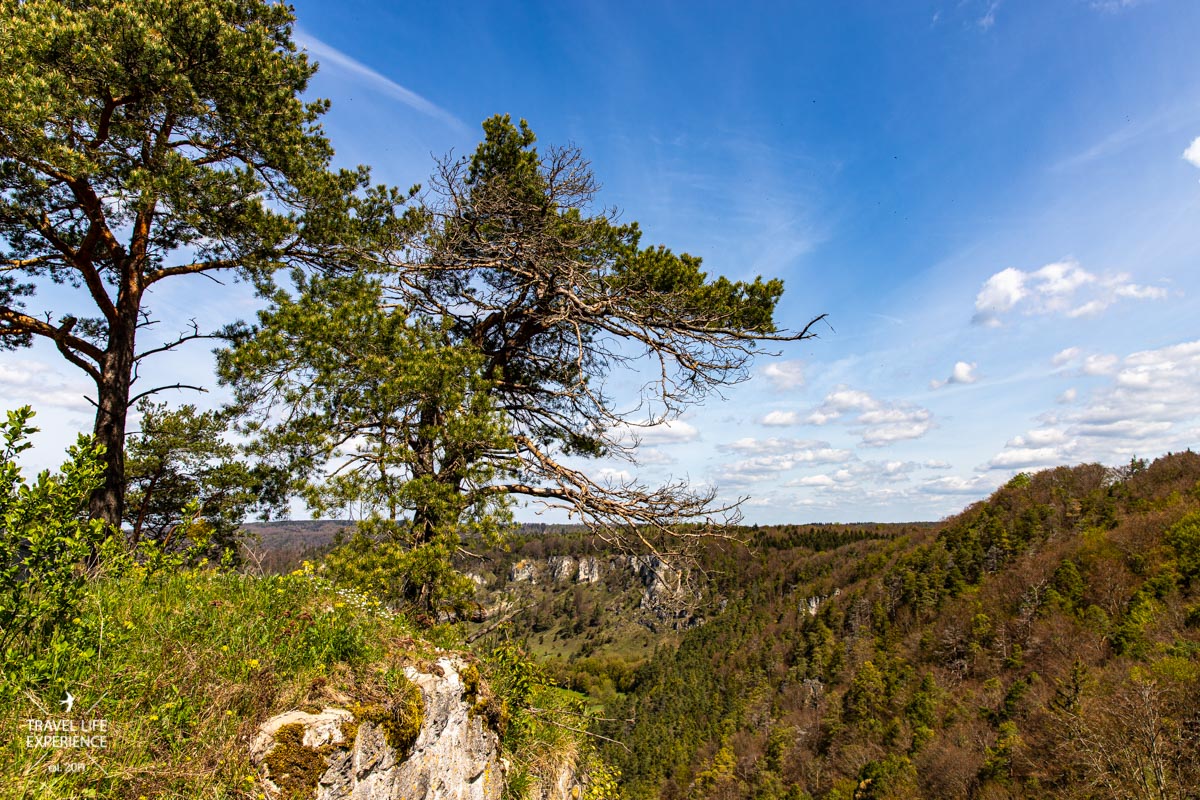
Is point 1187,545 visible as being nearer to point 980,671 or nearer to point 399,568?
point 980,671

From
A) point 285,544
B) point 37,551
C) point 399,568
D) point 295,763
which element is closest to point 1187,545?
point 399,568

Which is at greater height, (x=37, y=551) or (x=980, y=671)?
(x=37, y=551)

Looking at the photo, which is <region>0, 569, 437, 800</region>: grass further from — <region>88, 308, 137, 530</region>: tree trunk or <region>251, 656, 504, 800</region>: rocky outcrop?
<region>88, 308, 137, 530</region>: tree trunk

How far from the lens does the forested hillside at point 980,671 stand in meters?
41.6

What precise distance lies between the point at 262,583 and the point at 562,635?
205 m

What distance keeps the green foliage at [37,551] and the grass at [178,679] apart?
0.09 metres

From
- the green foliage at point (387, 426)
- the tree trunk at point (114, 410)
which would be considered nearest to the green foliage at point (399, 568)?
the green foliage at point (387, 426)

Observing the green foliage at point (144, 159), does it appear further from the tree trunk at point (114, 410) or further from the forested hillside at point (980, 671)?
the forested hillside at point (980, 671)

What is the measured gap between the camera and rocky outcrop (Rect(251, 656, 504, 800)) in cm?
302

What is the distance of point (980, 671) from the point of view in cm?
8075

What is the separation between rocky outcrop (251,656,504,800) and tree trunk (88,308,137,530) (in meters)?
5.99

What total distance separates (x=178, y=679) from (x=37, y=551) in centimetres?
96

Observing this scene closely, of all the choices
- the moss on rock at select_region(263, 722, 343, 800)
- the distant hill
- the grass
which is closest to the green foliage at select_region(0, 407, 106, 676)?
the grass

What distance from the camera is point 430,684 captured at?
4152mm
